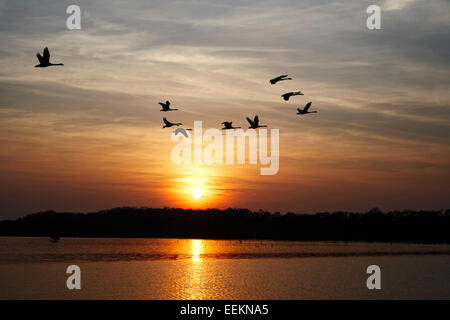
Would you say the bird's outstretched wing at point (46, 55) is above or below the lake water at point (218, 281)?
above

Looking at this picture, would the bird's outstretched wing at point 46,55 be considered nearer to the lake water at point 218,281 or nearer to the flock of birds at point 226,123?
the flock of birds at point 226,123

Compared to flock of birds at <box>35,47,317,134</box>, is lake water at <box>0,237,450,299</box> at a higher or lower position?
lower

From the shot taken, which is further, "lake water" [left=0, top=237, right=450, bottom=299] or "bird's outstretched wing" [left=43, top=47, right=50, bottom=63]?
"lake water" [left=0, top=237, right=450, bottom=299]

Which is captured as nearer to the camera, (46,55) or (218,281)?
(46,55)

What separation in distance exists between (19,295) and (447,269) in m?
74.6

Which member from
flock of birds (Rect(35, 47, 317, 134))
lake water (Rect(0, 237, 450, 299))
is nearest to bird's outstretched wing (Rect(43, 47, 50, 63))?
flock of birds (Rect(35, 47, 317, 134))

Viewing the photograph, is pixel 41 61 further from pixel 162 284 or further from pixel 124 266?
pixel 124 266

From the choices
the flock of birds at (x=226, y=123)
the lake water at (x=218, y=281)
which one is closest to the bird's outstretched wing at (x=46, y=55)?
the flock of birds at (x=226, y=123)

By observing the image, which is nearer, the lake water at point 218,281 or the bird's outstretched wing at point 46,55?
the bird's outstretched wing at point 46,55

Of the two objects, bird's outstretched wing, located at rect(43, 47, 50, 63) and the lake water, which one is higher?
bird's outstretched wing, located at rect(43, 47, 50, 63)

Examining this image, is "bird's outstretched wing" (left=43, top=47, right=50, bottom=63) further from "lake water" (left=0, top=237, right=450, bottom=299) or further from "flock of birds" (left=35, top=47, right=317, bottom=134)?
"lake water" (left=0, top=237, right=450, bottom=299)

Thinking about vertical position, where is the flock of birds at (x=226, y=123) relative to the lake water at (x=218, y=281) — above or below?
above

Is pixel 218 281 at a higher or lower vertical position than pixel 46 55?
lower
